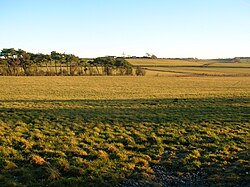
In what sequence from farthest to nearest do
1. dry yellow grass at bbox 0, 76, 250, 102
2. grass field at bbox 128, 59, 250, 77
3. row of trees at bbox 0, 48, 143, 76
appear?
grass field at bbox 128, 59, 250, 77
row of trees at bbox 0, 48, 143, 76
dry yellow grass at bbox 0, 76, 250, 102

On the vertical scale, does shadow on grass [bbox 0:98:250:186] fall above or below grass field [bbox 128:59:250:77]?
below

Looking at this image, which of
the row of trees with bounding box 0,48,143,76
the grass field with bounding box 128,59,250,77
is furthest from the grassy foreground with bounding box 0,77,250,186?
the grass field with bounding box 128,59,250,77

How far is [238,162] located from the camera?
9914 millimetres

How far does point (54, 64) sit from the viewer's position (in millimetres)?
104750

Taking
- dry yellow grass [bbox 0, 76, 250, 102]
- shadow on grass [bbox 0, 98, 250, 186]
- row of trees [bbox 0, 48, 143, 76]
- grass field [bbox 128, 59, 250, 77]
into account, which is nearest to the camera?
shadow on grass [bbox 0, 98, 250, 186]

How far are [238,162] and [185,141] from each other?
3.37 metres

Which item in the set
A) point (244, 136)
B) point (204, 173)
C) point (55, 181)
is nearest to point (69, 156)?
point (55, 181)

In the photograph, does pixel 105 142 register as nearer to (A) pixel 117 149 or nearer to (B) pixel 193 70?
(A) pixel 117 149

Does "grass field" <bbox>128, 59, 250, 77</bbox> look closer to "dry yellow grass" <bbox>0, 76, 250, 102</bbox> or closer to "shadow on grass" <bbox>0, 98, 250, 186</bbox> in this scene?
"dry yellow grass" <bbox>0, 76, 250, 102</bbox>

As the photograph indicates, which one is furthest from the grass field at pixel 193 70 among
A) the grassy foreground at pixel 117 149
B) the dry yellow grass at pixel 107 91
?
the grassy foreground at pixel 117 149

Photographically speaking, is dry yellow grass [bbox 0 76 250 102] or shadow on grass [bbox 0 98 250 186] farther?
dry yellow grass [bbox 0 76 250 102]

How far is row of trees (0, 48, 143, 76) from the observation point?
8881 cm

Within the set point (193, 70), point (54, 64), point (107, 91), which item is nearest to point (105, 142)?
point (107, 91)

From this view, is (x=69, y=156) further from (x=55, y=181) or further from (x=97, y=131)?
(x=97, y=131)
